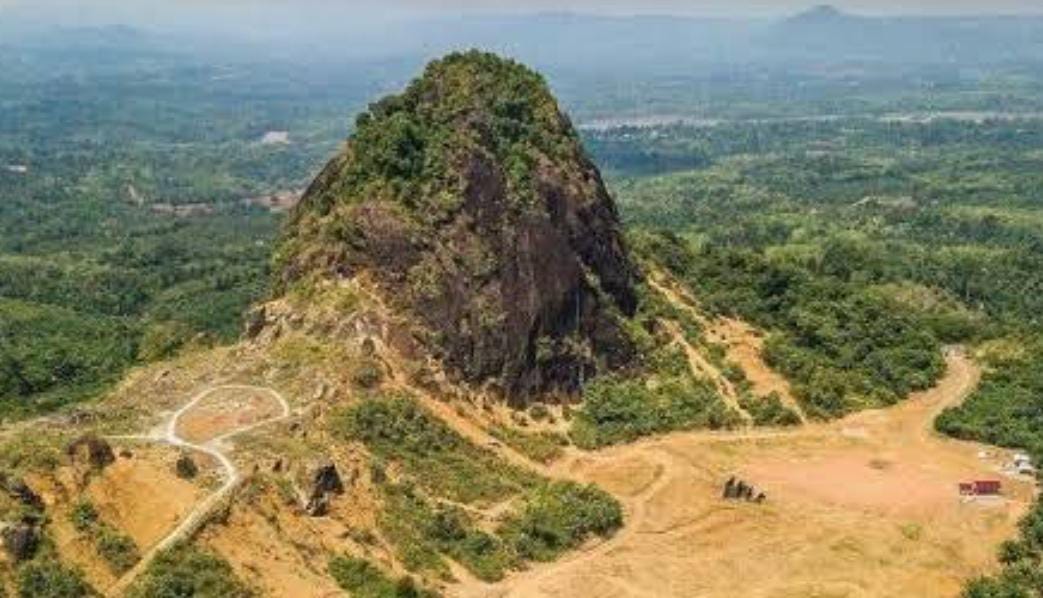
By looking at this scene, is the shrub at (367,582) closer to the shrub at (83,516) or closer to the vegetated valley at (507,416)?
the vegetated valley at (507,416)

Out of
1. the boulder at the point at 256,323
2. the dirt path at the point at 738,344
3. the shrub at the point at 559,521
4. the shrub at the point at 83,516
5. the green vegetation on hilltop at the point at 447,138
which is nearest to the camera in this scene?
the shrub at the point at 83,516

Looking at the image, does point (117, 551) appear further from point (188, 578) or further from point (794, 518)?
point (794, 518)

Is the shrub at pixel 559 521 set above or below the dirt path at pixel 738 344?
below

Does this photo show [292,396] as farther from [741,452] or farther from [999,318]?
[999,318]

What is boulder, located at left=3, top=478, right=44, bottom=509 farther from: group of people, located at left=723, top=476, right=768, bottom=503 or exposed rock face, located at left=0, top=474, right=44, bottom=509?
group of people, located at left=723, top=476, right=768, bottom=503

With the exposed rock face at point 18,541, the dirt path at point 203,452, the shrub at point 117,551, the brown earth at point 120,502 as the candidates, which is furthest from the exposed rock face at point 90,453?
the exposed rock face at point 18,541

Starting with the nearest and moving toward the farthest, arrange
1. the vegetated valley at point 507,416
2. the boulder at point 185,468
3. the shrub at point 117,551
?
the shrub at point 117,551
the vegetated valley at point 507,416
the boulder at point 185,468

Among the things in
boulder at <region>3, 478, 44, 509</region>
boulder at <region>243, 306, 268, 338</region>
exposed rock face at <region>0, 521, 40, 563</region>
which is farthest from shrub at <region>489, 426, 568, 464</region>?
exposed rock face at <region>0, 521, 40, 563</region>

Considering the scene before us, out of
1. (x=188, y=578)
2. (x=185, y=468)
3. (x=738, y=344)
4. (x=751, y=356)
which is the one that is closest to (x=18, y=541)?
(x=188, y=578)
